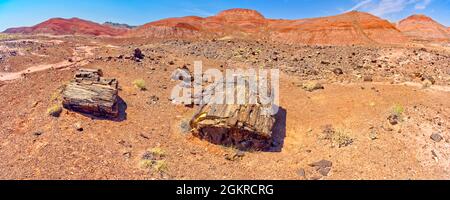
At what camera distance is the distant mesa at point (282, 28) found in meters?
38.8

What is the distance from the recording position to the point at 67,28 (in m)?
67.9

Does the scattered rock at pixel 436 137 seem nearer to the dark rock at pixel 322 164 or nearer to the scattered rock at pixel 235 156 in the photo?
the dark rock at pixel 322 164

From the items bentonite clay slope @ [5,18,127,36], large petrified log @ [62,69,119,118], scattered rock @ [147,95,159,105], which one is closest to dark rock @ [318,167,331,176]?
large petrified log @ [62,69,119,118]

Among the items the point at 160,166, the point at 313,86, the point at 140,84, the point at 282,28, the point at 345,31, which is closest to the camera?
the point at 160,166

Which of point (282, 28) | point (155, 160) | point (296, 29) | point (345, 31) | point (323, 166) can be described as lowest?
point (323, 166)

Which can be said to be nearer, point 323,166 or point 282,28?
point 323,166

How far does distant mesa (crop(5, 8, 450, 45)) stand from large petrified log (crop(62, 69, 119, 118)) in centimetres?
3060

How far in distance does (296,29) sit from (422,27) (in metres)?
39.2

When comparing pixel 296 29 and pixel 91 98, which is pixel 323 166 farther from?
pixel 296 29

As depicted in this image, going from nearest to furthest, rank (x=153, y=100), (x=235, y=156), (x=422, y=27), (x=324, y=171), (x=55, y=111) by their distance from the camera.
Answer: (x=324, y=171) → (x=235, y=156) → (x=55, y=111) → (x=153, y=100) → (x=422, y=27)

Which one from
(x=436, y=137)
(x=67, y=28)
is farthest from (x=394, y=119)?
(x=67, y=28)

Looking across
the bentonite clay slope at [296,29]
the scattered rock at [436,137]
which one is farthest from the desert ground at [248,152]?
the bentonite clay slope at [296,29]

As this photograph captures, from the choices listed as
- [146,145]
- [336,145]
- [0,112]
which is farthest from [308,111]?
[0,112]

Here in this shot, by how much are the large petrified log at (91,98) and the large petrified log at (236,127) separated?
331 cm
